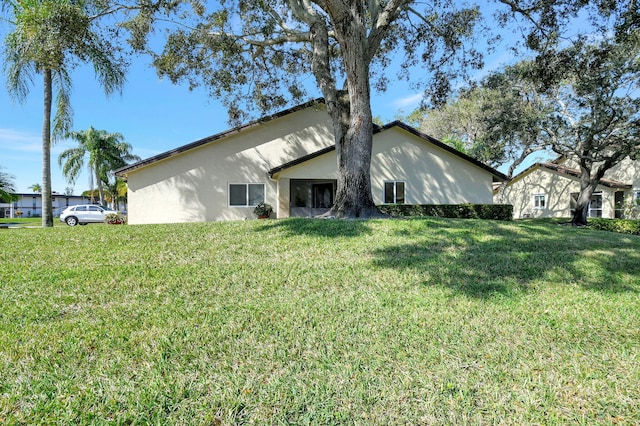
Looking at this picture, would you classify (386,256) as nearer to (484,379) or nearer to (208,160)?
(484,379)

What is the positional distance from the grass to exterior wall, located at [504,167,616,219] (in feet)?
80.3

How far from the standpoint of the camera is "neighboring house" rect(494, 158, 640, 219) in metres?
24.3

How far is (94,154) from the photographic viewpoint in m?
35.1

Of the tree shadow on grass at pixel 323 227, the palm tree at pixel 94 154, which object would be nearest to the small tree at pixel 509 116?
the tree shadow on grass at pixel 323 227

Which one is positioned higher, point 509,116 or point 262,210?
point 509,116

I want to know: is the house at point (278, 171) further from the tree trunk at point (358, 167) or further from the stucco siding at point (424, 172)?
the tree trunk at point (358, 167)

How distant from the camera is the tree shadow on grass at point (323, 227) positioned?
749 cm

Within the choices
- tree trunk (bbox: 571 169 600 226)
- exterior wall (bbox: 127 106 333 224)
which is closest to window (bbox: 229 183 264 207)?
exterior wall (bbox: 127 106 333 224)

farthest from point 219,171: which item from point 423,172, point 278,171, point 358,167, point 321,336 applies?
point 321,336

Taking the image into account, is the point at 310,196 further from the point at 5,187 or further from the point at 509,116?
the point at 5,187

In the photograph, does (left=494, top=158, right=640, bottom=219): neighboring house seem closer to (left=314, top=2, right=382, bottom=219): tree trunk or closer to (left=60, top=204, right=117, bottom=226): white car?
(left=314, top=2, right=382, bottom=219): tree trunk

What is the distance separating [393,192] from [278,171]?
6.07 metres

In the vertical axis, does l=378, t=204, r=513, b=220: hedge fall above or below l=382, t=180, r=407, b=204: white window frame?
below

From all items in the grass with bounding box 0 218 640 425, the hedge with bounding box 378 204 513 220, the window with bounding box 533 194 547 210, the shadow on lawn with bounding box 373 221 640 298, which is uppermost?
the window with bounding box 533 194 547 210
